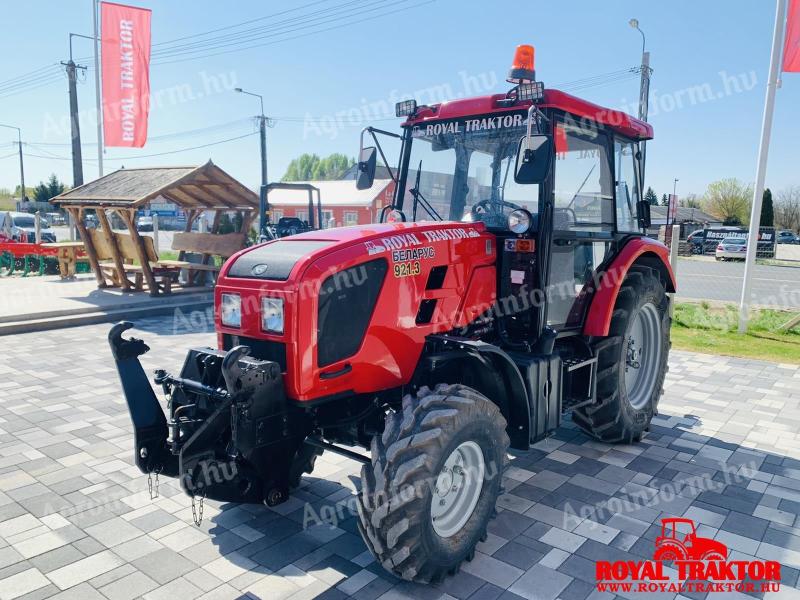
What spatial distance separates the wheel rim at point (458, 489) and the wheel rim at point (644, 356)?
2.63 metres

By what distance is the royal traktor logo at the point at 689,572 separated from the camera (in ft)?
10.2

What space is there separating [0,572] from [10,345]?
5.97m

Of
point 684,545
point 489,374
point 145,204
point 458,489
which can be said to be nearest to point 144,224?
point 145,204

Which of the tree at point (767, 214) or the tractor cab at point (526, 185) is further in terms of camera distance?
the tree at point (767, 214)

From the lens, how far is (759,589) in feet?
10.2

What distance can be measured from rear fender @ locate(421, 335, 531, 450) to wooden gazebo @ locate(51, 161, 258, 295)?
8.96 m

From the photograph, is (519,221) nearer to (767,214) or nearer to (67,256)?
(67,256)

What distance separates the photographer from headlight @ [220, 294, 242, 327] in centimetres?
331

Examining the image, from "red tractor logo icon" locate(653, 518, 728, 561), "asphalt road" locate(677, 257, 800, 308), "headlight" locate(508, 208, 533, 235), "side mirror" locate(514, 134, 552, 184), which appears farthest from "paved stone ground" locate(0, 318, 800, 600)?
"asphalt road" locate(677, 257, 800, 308)

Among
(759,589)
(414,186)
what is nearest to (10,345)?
(414,186)

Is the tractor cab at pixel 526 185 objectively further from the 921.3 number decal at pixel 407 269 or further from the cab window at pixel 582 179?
the 921.3 number decal at pixel 407 269

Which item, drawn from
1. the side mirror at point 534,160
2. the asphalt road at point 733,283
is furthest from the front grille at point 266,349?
the asphalt road at point 733,283

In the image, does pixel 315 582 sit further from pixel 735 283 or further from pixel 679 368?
pixel 735 283

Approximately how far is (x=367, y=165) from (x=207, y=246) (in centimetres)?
902
